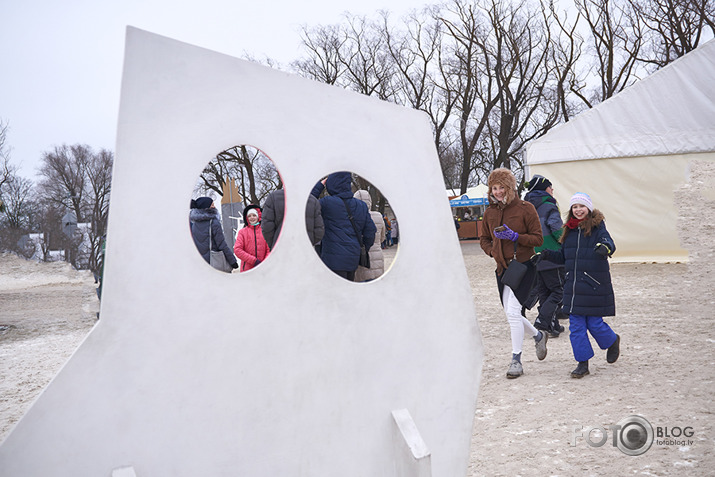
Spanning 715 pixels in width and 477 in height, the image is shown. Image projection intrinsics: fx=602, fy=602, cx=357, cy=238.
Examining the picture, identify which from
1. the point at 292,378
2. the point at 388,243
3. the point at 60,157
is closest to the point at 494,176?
the point at 292,378

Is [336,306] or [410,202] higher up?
[410,202]

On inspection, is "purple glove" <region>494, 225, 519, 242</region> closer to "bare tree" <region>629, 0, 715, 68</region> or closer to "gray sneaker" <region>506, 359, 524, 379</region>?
"gray sneaker" <region>506, 359, 524, 379</region>

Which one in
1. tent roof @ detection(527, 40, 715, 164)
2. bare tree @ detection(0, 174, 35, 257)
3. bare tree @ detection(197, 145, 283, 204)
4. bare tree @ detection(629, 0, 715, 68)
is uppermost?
bare tree @ detection(629, 0, 715, 68)

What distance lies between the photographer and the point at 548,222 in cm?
597

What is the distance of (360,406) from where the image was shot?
8.86ft

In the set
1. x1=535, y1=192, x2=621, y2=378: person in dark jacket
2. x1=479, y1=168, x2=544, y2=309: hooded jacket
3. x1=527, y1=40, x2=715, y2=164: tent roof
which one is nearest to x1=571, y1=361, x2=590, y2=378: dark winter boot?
x1=535, y1=192, x2=621, y2=378: person in dark jacket

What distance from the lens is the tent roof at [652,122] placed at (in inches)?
417

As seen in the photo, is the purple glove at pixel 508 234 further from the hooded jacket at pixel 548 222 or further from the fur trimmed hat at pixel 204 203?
the fur trimmed hat at pixel 204 203

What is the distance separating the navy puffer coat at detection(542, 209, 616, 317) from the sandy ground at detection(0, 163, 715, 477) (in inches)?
21.6

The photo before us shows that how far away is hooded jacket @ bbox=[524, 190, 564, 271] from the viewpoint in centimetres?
588

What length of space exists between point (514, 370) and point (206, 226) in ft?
11.5

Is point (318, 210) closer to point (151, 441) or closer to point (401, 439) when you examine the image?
point (401, 439)

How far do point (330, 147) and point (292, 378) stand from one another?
1.00 meters

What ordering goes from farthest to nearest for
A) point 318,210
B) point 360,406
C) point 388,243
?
point 388,243
point 318,210
point 360,406
